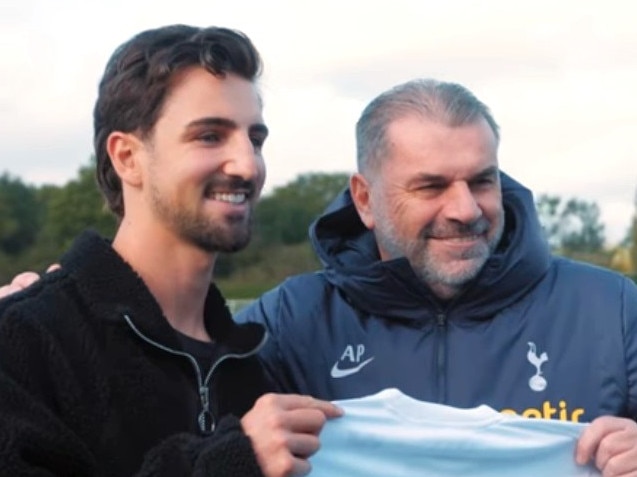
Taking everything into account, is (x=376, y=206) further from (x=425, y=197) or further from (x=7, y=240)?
(x=7, y=240)

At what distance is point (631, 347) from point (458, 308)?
52cm

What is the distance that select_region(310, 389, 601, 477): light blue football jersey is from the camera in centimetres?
339

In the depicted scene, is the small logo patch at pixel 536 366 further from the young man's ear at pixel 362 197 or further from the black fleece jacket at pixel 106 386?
the black fleece jacket at pixel 106 386

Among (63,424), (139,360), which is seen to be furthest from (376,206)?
(63,424)

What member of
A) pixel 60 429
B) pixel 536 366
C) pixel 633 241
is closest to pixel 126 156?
pixel 60 429

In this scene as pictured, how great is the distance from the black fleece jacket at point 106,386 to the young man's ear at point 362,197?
2.99 feet

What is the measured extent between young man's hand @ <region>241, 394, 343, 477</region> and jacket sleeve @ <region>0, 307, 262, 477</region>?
0.03m

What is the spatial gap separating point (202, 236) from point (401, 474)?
0.81 m

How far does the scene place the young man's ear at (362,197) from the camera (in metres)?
4.23

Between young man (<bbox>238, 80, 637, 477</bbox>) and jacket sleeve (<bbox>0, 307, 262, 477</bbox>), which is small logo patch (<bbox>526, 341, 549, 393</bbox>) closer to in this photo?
young man (<bbox>238, 80, 637, 477</bbox>)

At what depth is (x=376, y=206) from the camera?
4141 millimetres

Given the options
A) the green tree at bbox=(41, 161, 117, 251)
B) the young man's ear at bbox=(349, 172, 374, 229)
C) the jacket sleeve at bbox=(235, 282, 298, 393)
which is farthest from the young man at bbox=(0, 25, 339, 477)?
the green tree at bbox=(41, 161, 117, 251)

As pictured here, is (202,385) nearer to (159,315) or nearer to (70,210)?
(159,315)

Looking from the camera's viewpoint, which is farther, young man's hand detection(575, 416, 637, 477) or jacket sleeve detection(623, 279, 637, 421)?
jacket sleeve detection(623, 279, 637, 421)
